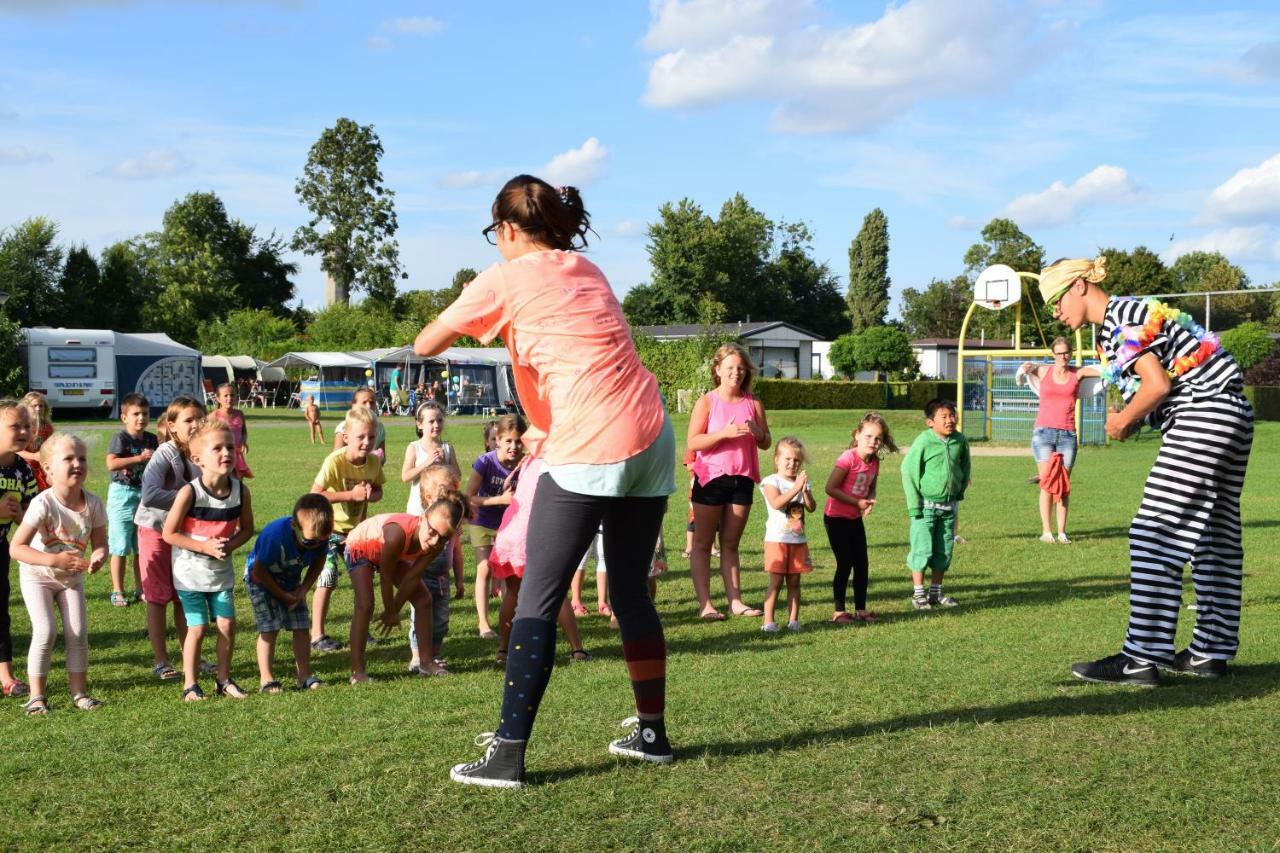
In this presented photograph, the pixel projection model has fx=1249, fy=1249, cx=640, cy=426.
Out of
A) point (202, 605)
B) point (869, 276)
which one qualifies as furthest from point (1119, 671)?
point (869, 276)

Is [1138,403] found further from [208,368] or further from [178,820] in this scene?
[208,368]

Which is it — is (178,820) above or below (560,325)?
below

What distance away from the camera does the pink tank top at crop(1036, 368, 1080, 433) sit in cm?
1339

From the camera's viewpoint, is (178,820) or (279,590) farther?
(279,590)

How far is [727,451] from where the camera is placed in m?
8.67

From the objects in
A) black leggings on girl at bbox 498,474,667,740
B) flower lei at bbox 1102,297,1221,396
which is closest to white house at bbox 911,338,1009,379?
flower lei at bbox 1102,297,1221,396

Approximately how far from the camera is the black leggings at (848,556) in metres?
8.52

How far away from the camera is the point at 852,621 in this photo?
841 centimetres

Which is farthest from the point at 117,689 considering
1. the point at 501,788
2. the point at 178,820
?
the point at 501,788

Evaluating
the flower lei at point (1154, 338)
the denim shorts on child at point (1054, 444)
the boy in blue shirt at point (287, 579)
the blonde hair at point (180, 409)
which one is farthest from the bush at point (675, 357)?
the flower lei at point (1154, 338)

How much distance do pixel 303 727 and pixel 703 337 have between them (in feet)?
137

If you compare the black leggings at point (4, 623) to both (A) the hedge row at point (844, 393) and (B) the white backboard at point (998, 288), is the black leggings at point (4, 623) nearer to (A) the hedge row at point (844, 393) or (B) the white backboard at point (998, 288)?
(B) the white backboard at point (998, 288)

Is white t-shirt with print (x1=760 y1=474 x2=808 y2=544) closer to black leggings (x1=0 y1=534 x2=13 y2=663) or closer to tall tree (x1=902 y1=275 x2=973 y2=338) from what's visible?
black leggings (x1=0 y1=534 x2=13 y2=663)

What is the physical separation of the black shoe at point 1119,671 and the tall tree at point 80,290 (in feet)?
231
